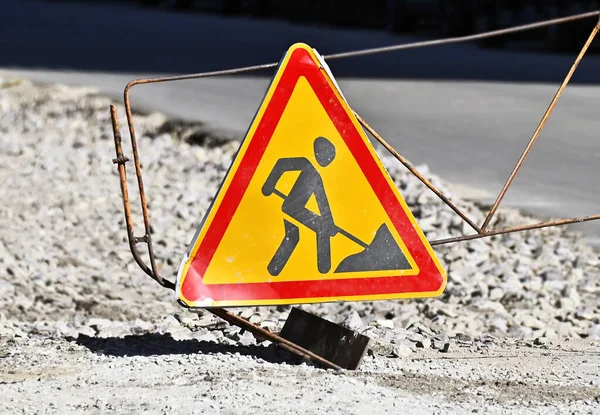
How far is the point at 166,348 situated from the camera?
4.38 m

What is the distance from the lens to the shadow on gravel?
425 cm

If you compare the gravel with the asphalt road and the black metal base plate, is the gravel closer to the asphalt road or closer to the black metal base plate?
the black metal base plate

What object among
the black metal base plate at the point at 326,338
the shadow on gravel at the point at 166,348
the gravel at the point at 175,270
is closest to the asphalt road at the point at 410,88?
the gravel at the point at 175,270

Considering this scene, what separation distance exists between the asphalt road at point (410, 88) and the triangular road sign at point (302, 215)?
3.15 metres

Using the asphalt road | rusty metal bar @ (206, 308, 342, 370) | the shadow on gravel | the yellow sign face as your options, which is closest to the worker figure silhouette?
the yellow sign face

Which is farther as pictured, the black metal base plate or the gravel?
the gravel

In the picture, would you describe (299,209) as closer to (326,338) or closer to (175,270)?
(326,338)

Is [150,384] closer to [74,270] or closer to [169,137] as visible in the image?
[74,270]

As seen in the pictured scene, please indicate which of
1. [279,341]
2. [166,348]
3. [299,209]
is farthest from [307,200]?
[166,348]

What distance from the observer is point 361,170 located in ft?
13.2

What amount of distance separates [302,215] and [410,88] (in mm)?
9111

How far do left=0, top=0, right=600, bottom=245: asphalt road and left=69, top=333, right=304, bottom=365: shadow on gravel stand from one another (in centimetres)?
313

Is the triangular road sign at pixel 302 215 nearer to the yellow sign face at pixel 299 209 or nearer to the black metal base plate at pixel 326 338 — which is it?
the yellow sign face at pixel 299 209

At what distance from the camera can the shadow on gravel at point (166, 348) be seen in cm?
425
